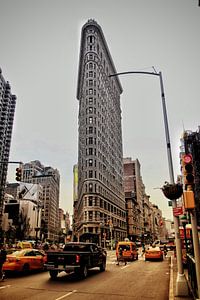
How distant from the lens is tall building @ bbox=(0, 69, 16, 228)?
138 meters

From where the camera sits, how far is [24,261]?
15.7 metres

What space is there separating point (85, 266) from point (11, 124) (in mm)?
151458

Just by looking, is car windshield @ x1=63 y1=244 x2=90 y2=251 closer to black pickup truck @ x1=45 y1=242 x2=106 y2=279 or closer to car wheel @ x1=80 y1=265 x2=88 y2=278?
black pickup truck @ x1=45 y1=242 x2=106 y2=279

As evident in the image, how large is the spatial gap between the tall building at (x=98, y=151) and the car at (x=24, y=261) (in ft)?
158

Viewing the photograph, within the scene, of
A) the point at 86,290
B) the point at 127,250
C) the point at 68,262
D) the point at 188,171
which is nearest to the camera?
the point at 188,171

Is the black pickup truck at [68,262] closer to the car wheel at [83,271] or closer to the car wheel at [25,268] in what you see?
the car wheel at [83,271]

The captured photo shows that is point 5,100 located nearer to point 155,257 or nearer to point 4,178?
point 4,178

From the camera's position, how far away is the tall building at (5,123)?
138375 millimetres

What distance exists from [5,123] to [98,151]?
81.1m

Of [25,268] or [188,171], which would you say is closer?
[188,171]

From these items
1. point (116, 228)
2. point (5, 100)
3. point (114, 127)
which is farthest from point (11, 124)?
point (116, 228)

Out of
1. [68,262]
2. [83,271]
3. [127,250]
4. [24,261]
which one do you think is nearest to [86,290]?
[68,262]

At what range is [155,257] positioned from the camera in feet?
88.7

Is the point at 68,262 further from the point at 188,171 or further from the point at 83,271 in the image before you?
the point at 188,171
